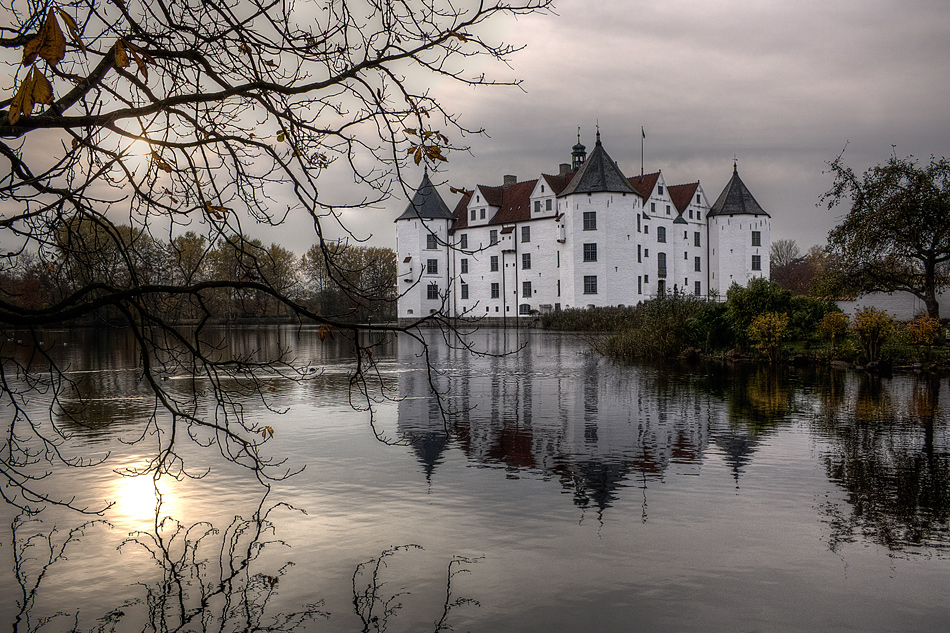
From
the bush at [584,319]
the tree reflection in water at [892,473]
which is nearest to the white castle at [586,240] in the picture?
the bush at [584,319]

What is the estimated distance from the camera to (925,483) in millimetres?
8242

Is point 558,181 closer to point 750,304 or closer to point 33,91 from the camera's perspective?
point 750,304

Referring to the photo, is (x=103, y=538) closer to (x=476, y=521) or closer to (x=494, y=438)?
(x=476, y=521)

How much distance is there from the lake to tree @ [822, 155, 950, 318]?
18.8m

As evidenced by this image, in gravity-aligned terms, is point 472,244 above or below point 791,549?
above

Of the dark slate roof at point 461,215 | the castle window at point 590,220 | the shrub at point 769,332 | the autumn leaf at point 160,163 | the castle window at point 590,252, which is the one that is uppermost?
the dark slate roof at point 461,215

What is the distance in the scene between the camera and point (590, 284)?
2532 inches

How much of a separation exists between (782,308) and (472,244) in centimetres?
4583

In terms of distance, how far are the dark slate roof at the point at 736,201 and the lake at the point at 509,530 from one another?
61.6m

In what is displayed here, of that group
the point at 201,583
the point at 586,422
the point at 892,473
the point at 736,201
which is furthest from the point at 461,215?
the point at 201,583

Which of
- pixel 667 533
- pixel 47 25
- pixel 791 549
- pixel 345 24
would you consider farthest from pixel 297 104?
pixel 791 549

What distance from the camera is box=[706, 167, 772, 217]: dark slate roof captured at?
71438 mm

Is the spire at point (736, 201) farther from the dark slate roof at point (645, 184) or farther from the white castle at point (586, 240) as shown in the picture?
the dark slate roof at point (645, 184)

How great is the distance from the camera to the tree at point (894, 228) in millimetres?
29094
